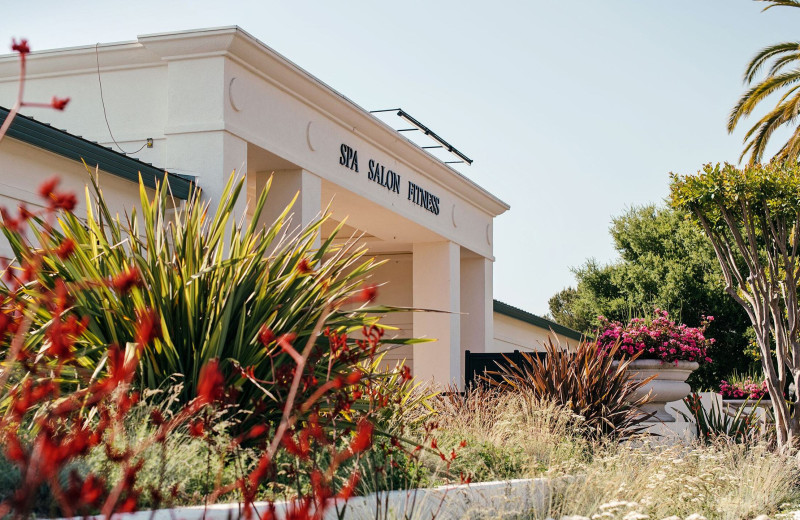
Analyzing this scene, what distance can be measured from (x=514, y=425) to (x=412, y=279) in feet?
42.5

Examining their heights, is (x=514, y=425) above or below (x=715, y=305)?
below

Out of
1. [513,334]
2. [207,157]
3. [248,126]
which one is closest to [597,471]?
[207,157]

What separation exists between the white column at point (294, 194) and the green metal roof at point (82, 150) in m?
2.40

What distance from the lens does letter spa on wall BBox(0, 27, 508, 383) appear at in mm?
12195

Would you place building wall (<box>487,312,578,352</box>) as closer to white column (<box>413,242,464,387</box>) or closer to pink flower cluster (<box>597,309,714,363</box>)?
→ white column (<box>413,242,464,387</box>)

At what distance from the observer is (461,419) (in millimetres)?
8562

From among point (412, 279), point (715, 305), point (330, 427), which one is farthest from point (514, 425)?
point (715, 305)

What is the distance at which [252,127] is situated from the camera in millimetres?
12727

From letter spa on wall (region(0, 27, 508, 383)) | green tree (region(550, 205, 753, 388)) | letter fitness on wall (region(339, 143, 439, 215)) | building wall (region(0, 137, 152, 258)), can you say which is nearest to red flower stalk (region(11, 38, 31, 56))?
building wall (region(0, 137, 152, 258))

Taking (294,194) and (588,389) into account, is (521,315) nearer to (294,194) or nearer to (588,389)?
(294,194)

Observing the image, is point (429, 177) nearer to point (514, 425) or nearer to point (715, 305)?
point (514, 425)

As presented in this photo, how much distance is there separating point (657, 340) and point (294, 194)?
575 centimetres

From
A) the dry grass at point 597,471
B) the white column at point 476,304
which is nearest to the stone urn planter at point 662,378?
the dry grass at point 597,471

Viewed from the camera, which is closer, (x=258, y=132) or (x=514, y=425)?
(x=514, y=425)
